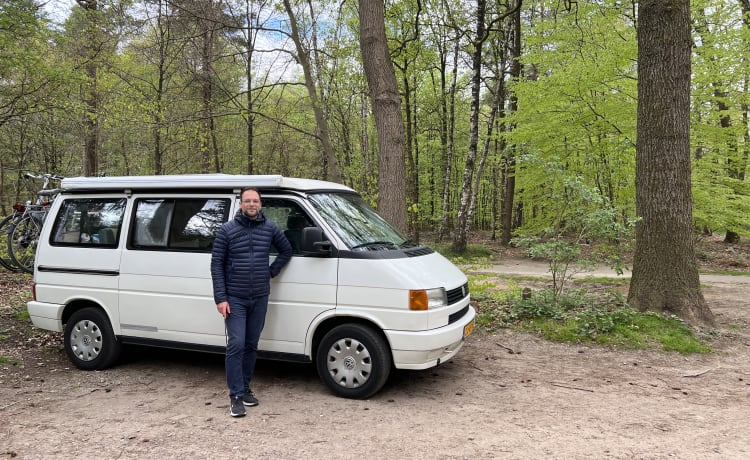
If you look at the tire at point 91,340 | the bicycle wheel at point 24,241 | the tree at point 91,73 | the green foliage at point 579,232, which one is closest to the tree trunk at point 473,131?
the green foliage at point 579,232

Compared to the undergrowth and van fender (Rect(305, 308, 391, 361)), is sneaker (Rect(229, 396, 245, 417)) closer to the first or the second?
van fender (Rect(305, 308, 391, 361))

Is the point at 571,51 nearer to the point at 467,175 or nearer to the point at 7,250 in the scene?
the point at 467,175

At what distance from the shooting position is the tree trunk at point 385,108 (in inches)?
333

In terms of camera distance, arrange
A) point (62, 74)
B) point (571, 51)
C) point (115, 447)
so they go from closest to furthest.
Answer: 1. point (115, 447)
2. point (62, 74)
3. point (571, 51)

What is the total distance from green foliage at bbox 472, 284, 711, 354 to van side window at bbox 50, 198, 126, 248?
5.28m

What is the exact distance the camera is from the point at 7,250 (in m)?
9.04

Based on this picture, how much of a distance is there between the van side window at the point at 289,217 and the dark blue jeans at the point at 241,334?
64 cm

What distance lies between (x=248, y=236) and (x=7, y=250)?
711cm

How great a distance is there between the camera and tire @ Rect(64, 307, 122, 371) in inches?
226

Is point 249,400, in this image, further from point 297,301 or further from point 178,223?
point 178,223

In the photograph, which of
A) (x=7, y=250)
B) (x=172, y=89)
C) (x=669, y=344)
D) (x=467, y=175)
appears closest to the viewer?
(x=669, y=344)

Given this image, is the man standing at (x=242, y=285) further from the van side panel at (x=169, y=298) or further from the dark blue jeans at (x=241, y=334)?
the van side panel at (x=169, y=298)

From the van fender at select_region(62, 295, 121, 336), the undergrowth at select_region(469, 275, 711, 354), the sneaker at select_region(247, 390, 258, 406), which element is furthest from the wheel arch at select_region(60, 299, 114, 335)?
the undergrowth at select_region(469, 275, 711, 354)

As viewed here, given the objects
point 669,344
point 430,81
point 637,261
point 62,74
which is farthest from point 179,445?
point 430,81
